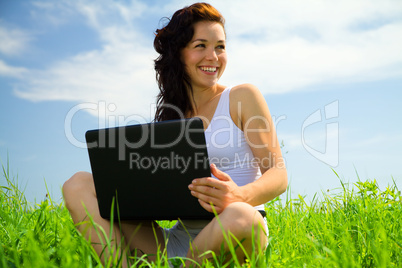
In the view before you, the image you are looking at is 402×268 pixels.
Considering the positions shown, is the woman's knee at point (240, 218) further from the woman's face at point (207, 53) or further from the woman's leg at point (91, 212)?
the woman's face at point (207, 53)

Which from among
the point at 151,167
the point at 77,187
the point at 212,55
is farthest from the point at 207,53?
the point at 77,187

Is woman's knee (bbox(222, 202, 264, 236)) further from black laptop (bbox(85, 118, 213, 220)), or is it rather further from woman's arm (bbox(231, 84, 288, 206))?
woman's arm (bbox(231, 84, 288, 206))

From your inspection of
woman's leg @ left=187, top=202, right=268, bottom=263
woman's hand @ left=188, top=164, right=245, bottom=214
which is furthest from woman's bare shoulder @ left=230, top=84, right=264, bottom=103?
woman's leg @ left=187, top=202, right=268, bottom=263

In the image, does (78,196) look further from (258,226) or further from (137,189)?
(258,226)

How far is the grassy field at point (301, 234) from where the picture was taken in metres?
1.91

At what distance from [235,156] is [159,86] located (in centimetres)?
113

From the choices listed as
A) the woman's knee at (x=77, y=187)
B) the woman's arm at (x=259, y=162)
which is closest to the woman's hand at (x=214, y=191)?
the woman's arm at (x=259, y=162)

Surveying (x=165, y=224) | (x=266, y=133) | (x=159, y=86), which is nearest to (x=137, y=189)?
(x=266, y=133)

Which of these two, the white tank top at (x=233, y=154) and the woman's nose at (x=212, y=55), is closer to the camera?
the white tank top at (x=233, y=154)

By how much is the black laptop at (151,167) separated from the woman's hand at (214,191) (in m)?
0.04

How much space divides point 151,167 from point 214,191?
14.5 inches

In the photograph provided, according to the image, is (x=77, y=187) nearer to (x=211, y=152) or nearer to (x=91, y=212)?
(x=91, y=212)

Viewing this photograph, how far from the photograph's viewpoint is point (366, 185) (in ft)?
11.0

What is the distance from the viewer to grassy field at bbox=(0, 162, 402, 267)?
1909mm
